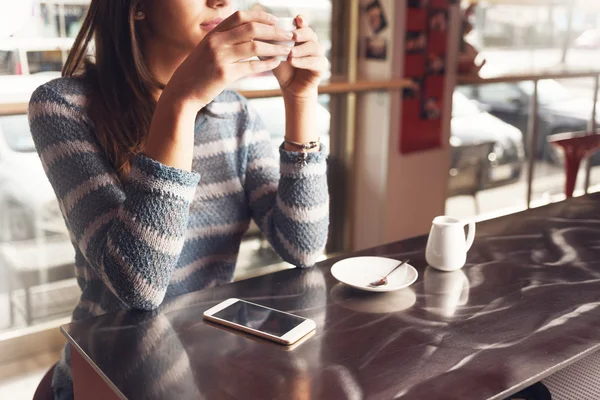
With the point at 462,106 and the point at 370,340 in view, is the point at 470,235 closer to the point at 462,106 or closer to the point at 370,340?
the point at 370,340

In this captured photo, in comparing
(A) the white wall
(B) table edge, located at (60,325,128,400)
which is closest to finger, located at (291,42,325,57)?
(B) table edge, located at (60,325,128,400)

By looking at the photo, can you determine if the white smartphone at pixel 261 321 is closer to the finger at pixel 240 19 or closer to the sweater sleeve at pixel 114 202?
the sweater sleeve at pixel 114 202

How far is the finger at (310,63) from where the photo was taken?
112 cm

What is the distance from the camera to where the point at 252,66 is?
102 cm

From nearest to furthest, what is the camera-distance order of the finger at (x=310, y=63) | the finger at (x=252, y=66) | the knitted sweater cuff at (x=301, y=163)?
1. the finger at (x=252, y=66)
2. the finger at (x=310, y=63)
3. the knitted sweater cuff at (x=301, y=163)

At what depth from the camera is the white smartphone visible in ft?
2.95

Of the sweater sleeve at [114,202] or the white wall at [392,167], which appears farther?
the white wall at [392,167]

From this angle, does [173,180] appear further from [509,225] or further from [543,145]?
[543,145]

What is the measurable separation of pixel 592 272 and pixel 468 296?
11.3 inches

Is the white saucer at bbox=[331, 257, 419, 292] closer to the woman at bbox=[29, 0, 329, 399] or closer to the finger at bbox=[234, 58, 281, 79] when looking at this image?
the woman at bbox=[29, 0, 329, 399]

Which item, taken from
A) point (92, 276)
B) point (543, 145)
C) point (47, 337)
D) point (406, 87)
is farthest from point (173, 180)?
point (543, 145)

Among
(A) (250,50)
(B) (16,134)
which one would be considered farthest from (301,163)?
(B) (16,134)

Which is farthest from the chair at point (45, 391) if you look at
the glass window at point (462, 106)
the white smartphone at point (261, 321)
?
the glass window at point (462, 106)

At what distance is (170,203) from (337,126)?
2449 mm
